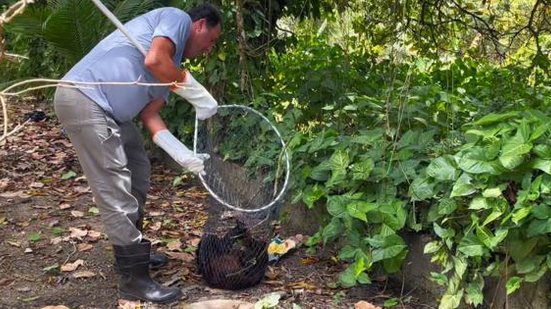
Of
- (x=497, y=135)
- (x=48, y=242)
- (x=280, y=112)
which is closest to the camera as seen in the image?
(x=497, y=135)

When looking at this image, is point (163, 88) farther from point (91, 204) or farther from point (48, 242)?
point (91, 204)

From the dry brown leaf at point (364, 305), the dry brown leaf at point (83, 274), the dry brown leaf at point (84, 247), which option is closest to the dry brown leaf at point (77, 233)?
the dry brown leaf at point (84, 247)

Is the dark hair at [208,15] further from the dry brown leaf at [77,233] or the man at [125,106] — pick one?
the dry brown leaf at [77,233]

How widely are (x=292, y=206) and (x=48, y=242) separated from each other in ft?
5.16

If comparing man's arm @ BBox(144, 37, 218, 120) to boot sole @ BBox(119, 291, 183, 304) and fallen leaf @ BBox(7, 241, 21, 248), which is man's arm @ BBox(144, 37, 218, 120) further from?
fallen leaf @ BBox(7, 241, 21, 248)

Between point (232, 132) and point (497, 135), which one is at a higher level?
point (497, 135)

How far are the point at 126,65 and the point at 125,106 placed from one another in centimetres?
20

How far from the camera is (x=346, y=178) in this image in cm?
357

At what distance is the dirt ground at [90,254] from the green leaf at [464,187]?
2.42 ft

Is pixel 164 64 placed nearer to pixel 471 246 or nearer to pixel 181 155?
pixel 181 155

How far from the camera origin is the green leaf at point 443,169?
3020 mm

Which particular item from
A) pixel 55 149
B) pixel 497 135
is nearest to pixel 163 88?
pixel 497 135

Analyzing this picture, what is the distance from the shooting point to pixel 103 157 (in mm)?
3273

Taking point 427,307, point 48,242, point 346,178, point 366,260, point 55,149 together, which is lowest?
point 55,149
